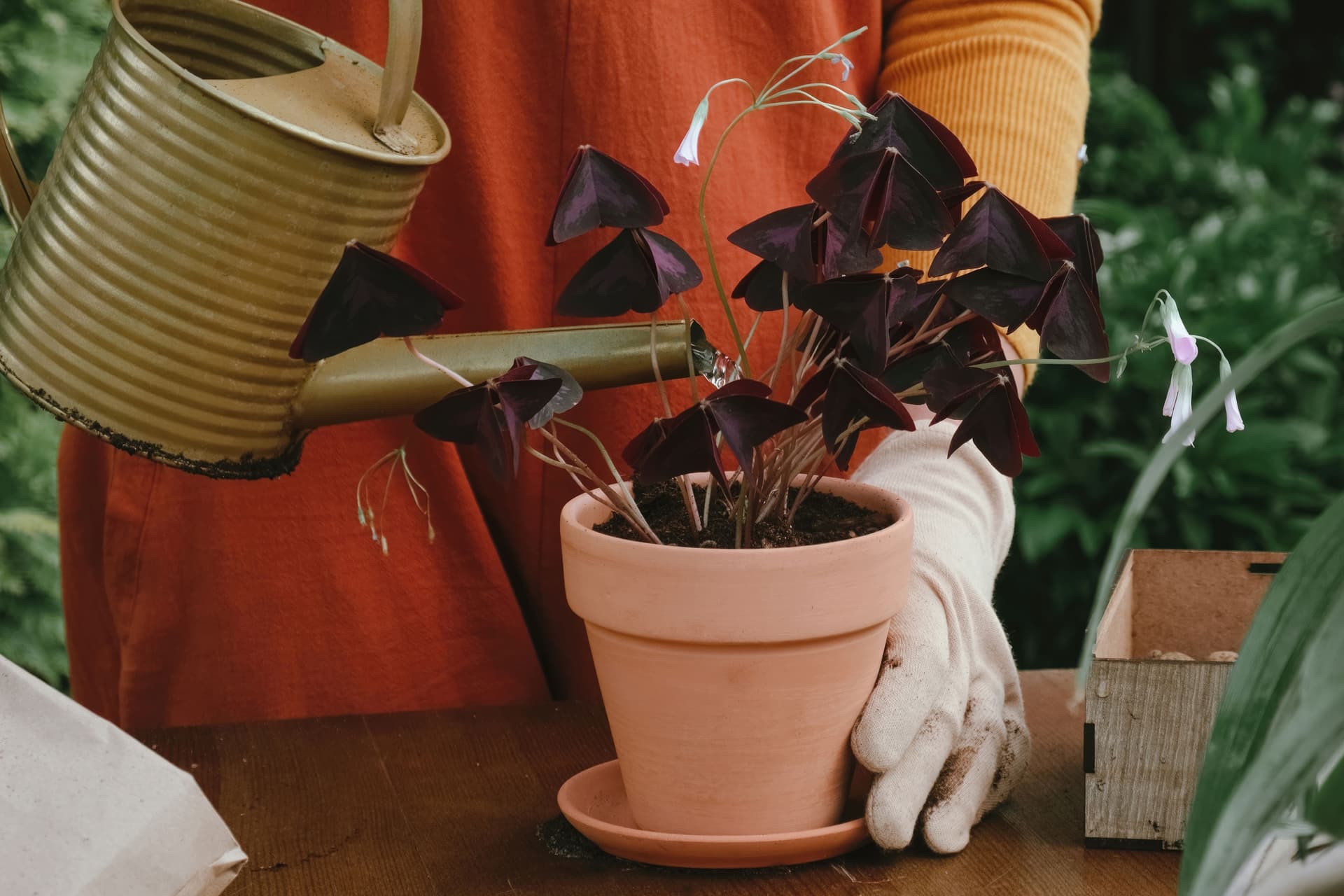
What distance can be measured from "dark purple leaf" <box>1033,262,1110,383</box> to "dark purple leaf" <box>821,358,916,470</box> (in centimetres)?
8

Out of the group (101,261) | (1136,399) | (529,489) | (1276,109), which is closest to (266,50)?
(101,261)

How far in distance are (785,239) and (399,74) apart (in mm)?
233

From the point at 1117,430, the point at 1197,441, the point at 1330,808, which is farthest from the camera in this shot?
the point at 1117,430

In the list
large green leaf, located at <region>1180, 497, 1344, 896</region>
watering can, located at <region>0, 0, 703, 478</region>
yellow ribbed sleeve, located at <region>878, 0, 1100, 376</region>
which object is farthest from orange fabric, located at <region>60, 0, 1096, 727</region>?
large green leaf, located at <region>1180, 497, 1344, 896</region>

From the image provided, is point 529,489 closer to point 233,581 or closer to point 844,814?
point 233,581

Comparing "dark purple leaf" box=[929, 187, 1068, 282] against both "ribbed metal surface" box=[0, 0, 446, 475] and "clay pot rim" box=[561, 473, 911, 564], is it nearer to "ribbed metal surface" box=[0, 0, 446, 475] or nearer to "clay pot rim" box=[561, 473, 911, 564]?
"clay pot rim" box=[561, 473, 911, 564]

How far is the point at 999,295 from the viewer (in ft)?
1.98

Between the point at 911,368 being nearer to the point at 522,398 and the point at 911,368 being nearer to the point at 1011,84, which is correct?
the point at 522,398

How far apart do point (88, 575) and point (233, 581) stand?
0.63ft

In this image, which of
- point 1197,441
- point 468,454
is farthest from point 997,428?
point 1197,441

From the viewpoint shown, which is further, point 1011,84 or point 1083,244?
point 1011,84

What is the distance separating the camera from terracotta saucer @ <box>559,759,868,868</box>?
0.65 metres

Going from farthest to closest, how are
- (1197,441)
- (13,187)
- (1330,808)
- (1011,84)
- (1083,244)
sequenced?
(1197,441) → (1011,84) → (13,187) → (1083,244) → (1330,808)

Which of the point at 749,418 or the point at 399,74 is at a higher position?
the point at 399,74
